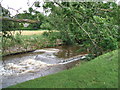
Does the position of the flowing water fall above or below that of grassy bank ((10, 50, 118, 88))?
below

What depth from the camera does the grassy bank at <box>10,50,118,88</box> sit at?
3.76 meters

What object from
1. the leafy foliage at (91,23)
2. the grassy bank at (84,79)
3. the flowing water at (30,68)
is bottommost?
the flowing water at (30,68)

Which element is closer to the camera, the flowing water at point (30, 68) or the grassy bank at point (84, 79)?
the grassy bank at point (84, 79)

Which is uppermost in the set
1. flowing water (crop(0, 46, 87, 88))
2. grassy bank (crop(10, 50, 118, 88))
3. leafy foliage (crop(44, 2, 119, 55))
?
leafy foliage (crop(44, 2, 119, 55))

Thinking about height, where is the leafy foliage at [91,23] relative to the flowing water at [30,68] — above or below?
above

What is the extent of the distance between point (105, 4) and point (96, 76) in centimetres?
168

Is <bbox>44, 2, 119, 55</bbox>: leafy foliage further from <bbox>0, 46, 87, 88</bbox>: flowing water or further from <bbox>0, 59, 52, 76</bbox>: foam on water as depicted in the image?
<bbox>0, 59, 52, 76</bbox>: foam on water

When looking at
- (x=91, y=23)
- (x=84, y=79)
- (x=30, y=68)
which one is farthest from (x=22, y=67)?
(x=91, y=23)

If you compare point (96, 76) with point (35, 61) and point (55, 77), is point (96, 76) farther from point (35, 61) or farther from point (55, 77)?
point (35, 61)

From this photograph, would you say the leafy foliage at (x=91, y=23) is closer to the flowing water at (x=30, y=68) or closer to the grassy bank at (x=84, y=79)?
the grassy bank at (x=84, y=79)

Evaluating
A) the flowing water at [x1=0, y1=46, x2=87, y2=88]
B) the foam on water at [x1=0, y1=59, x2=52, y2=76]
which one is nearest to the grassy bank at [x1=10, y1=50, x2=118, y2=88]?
the flowing water at [x1=0, y1=46, x2=87, y2=88]

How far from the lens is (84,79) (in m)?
4.05

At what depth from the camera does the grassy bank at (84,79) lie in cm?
376

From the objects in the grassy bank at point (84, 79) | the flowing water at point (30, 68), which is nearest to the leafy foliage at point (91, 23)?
the grassy bank at point (84, 79)
